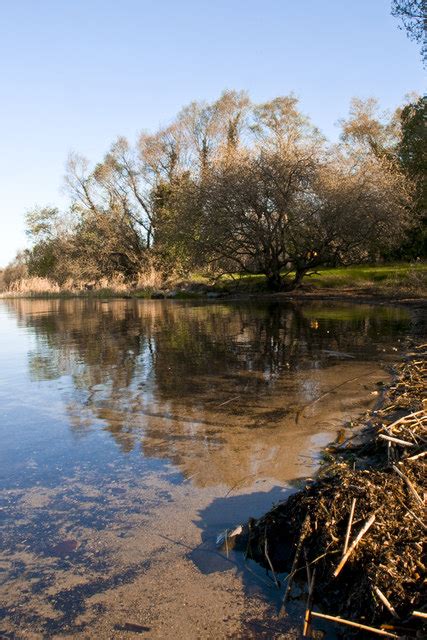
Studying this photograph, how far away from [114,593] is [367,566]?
1.67 m

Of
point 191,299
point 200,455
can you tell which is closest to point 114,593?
point 200,455

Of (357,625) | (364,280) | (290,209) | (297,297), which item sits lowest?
(357,625)

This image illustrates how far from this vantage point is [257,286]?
37.8 m

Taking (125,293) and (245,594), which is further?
(125,293)

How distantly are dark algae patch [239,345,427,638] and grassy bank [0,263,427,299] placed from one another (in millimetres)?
24545

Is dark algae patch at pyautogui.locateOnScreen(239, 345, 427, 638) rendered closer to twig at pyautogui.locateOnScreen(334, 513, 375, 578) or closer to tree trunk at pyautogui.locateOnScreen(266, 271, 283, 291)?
twig at pyautogui.locateOnScreen(334, 513, 375, 578)

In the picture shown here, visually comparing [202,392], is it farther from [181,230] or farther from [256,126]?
[256,126]

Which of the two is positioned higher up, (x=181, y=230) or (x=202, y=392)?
(x=181, y=230)

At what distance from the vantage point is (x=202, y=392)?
9453 mm

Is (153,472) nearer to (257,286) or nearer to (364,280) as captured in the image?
(364,280)

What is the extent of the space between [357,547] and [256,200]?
29807mm

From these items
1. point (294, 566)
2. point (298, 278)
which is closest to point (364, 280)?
point (298, 278)

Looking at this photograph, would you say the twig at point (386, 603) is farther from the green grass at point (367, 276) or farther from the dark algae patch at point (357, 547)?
the green grass at point (367, 276)

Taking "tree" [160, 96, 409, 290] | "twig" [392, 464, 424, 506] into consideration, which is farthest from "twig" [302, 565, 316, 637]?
"tree" [160, 96, 409, 290]
